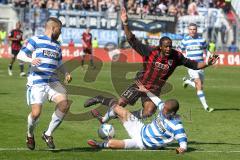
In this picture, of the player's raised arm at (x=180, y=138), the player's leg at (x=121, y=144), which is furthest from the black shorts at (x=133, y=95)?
the player's raised arm at (x=180, y=138)

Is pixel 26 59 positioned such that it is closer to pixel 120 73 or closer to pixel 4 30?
pixel 120 73

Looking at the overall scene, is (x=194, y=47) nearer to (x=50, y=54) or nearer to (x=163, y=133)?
(x=163, y=133)

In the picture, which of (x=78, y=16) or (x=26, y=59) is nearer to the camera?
(x=26, y=59)

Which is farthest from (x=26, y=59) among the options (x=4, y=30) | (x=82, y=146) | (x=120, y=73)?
(x=4, y=30)

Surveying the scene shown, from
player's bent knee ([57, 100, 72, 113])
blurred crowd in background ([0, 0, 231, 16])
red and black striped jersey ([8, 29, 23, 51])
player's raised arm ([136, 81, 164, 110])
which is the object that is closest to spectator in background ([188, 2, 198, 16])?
blurred crowd in background ([0, 0, 231, 16])

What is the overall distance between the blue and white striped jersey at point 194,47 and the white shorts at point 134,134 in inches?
396

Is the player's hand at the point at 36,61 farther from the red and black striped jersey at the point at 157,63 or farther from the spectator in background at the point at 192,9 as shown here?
the spectator in background at the point at 192,9

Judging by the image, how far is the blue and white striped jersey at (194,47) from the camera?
23.9 meters

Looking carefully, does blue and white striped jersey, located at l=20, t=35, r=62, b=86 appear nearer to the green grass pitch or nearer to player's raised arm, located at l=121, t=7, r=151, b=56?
the green grass pitch

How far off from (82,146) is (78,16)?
142 feet

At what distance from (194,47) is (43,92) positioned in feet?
36.4

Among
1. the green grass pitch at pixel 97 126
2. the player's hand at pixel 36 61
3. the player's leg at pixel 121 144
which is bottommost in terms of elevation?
the green grass pitch at pixel 97 126

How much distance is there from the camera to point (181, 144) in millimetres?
13289

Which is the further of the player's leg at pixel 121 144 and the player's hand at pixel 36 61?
the player's leg at pixel 121 144
